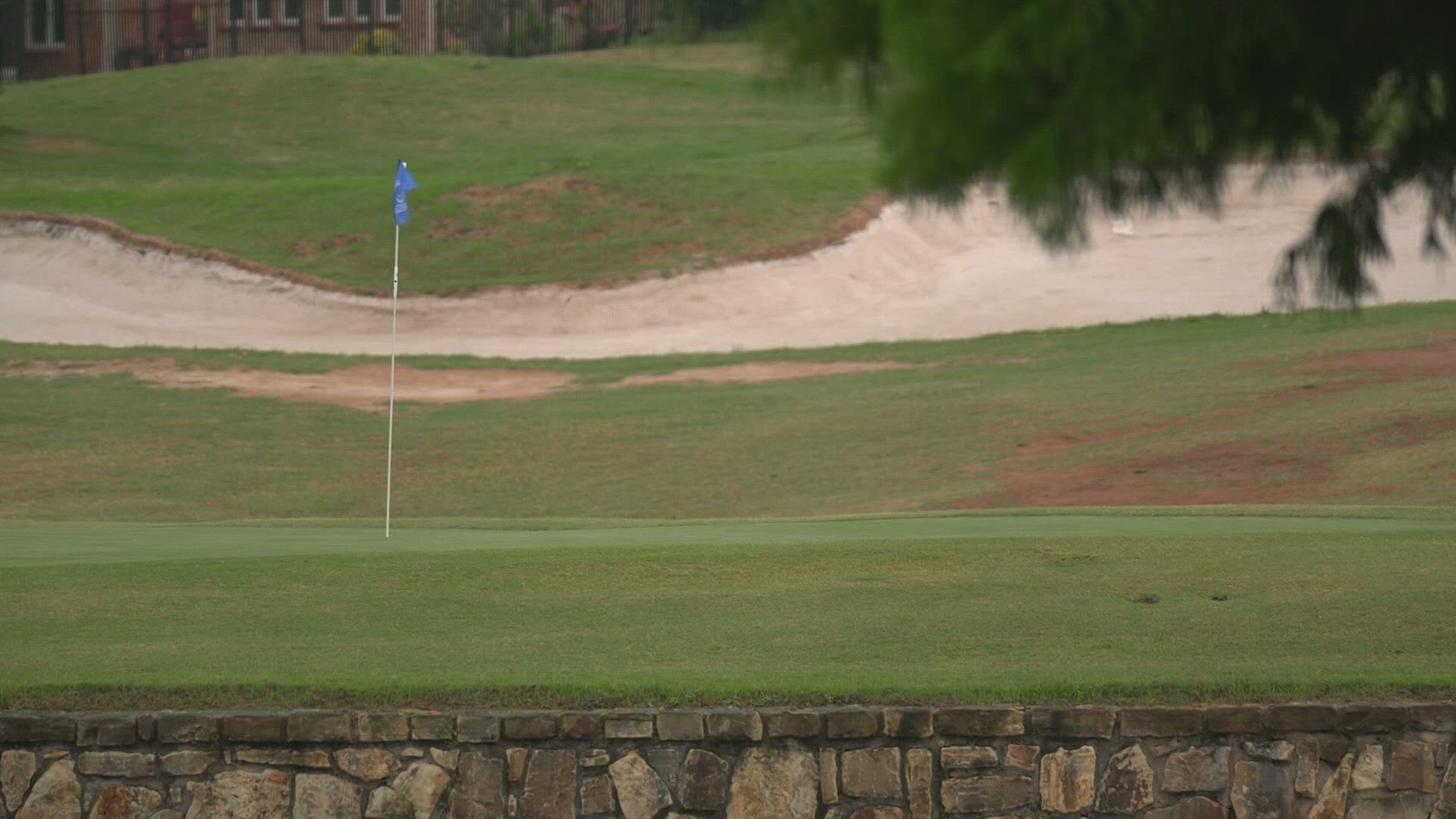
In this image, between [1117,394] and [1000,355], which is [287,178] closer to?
[1000,355]

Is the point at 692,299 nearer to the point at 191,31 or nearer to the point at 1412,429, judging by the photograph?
the point at 1412,429

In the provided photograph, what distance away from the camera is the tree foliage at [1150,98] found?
4.17 metres

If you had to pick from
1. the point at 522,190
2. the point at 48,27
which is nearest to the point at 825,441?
the point at 522,190

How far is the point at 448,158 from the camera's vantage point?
50.1 meters

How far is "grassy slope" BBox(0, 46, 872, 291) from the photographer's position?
39531mm

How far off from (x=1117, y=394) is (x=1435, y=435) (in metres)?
5.82

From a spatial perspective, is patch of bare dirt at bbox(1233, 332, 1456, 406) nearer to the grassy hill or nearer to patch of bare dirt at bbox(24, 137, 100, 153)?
the grassy hill

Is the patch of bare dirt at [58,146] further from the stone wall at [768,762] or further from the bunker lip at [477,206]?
the stone wall at [768,762]

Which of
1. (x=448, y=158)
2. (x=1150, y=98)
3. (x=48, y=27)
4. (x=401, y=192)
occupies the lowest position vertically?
(x=1150, y=98)

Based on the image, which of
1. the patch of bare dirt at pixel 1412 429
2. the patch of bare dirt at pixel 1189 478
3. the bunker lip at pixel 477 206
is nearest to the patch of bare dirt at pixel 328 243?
the bunker lip at pixel 477 206

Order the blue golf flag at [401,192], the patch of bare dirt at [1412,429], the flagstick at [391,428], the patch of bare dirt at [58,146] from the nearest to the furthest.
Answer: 1. the flagstick at [391,428]
2. the blue golf flag at [401,192]
3. the patch of bare dirt at [1412,429]
4. the patch of bare dirt at [58,146]

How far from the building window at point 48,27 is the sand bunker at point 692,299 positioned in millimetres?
33971

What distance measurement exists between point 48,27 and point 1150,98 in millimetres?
74437

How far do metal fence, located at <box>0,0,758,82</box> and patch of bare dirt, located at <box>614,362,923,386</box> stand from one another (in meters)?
39.0
